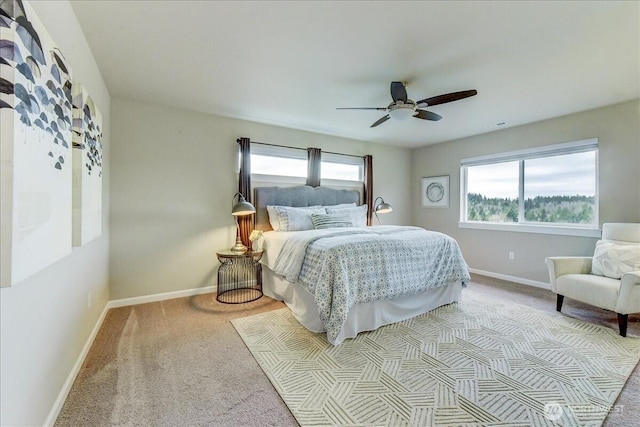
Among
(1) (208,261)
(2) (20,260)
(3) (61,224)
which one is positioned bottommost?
(1) (208,261)

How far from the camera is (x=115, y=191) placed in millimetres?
3166

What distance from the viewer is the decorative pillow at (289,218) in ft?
12.3

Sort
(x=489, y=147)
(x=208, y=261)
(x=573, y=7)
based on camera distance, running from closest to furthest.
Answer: (x=573, y=7), (x=208, y=261), (x=489, y=147)

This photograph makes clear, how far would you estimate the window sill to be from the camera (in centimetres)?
357

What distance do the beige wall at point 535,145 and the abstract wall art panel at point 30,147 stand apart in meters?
5.29

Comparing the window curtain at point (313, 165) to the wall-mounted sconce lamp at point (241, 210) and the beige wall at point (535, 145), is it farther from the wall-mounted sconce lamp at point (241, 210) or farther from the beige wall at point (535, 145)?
the beige wall at point (535, 145)

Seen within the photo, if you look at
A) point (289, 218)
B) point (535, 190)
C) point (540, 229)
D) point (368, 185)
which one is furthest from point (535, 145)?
Result: point (289, 218)

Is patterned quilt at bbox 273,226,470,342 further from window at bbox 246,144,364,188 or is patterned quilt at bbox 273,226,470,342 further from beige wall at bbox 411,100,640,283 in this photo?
beige wall at bbox 411,100,640,283

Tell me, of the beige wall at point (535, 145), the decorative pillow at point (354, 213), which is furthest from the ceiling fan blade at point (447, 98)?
the beige wall at point (535, 145)

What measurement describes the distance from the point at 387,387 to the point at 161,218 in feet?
10.3

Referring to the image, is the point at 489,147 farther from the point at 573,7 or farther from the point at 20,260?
the point at 20,260

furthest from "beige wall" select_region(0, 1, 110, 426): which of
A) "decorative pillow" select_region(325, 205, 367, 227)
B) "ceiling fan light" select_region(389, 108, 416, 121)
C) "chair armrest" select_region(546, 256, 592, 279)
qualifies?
"chair armrest" select_region(546, 256, 592, 279)

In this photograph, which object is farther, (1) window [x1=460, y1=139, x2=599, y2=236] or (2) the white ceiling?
(1) window [x1=460, y1=139, x2=599, y2=236]

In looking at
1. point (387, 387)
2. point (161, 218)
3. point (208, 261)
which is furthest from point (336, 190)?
point (387, 387)
